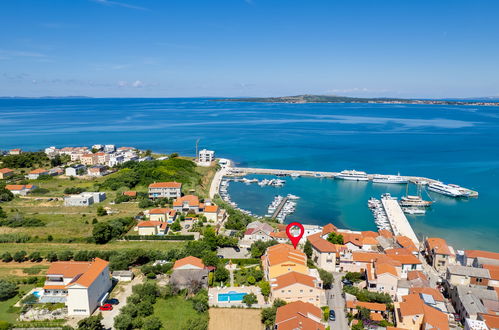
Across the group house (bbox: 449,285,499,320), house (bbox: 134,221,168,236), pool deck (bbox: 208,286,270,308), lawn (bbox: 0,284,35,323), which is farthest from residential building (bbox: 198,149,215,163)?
house (bbox: 449,285,499,320)

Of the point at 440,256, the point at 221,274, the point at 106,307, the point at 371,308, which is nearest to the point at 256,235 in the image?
the point at 221,274

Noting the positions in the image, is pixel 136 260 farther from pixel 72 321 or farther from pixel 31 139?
pixel 31 139

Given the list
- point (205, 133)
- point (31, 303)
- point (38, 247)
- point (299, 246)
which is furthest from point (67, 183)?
point (205, 133)

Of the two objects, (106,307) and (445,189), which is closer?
(106,307)

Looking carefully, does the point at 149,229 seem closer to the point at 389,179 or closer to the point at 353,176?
the point at 353,176

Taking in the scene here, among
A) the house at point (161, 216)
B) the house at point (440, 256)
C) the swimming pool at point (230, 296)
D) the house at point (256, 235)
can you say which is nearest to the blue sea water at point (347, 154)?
the house at point (440, 256)

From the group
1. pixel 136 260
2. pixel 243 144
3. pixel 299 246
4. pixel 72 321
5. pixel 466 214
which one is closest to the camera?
pixel 72 321
